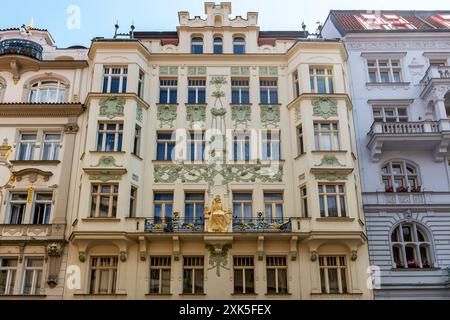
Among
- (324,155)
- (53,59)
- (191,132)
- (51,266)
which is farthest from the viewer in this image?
(53,59)

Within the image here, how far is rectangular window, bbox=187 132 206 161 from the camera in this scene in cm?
2347

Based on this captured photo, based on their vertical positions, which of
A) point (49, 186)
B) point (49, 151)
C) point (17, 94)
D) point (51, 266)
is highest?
point (17, 94)

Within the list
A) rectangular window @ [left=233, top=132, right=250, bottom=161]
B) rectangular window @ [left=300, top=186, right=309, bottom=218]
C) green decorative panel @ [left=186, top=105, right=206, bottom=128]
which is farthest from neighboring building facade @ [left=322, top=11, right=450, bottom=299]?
green decorative panel @ [left=186, top=105, right=206, bottom=128]

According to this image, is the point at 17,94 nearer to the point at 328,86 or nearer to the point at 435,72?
the point at 328,86

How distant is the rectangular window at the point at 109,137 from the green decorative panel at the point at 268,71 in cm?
734

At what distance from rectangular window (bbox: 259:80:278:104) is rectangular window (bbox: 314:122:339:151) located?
2.70m

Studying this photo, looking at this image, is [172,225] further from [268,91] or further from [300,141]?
[268,91]

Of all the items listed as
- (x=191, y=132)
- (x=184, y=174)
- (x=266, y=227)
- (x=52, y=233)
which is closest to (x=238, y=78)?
(x=191, y=132)

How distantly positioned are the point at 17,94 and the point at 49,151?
11.4ft

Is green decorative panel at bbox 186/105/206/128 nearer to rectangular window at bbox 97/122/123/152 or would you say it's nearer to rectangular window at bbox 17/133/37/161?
rectangular window at bbox 97/122/123/152

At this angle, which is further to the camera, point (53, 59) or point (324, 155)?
point (53, 59)

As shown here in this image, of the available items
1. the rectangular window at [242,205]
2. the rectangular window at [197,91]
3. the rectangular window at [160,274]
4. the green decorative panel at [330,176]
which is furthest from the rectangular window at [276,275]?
the rectangular window at [197,91]

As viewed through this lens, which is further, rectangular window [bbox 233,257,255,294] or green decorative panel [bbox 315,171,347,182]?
green decorative panel [bbox 315,171,347,182]

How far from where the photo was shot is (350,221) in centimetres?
2128
